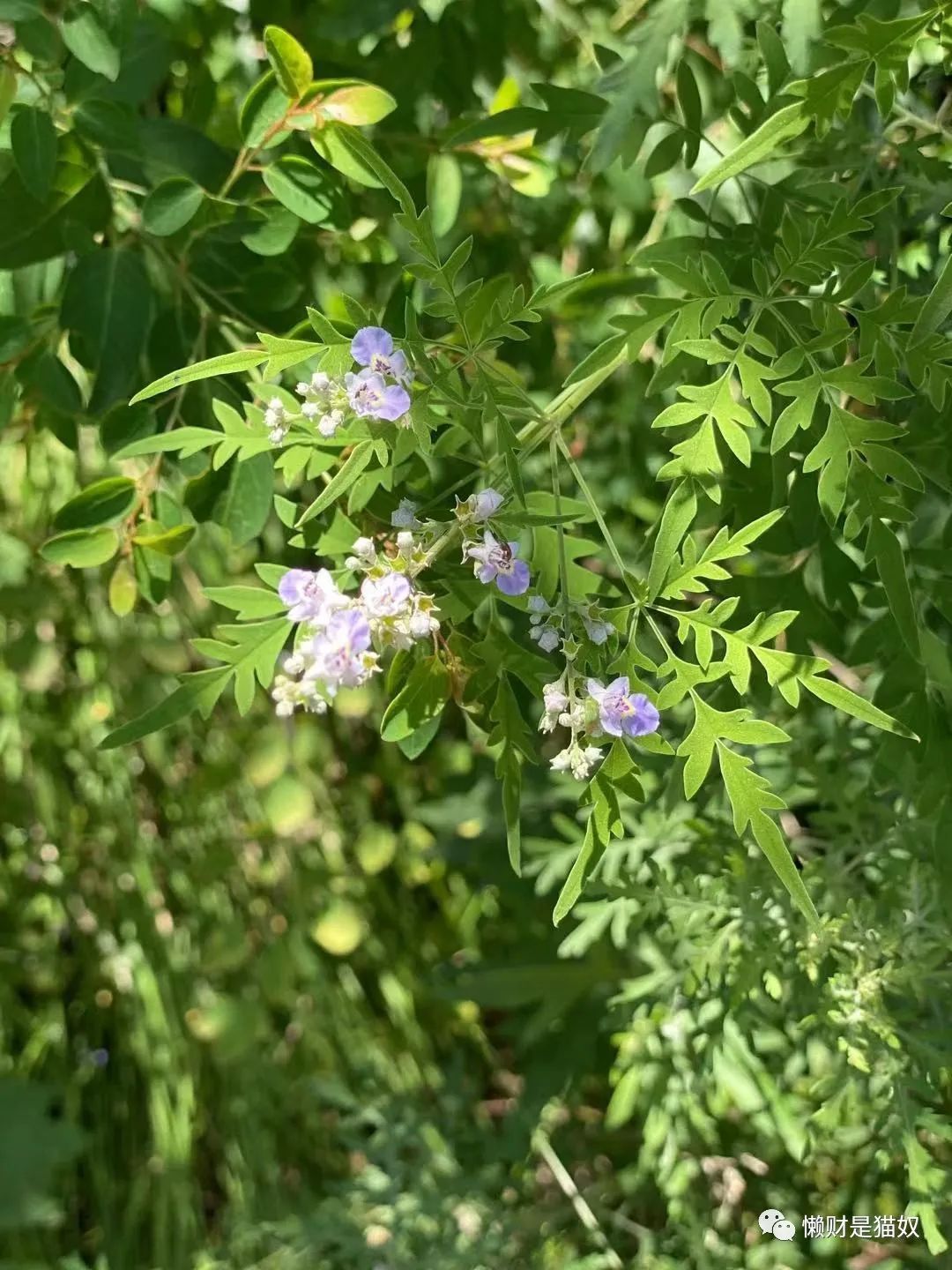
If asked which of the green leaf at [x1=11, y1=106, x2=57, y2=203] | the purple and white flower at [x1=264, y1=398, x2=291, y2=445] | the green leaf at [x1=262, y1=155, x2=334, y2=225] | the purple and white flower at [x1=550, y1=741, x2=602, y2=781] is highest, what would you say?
the green leaf at [x1=11, y1=106, x2=57, y2=203]

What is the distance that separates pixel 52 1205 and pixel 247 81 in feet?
4.36

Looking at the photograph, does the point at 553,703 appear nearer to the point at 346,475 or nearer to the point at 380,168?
the point at 346,475

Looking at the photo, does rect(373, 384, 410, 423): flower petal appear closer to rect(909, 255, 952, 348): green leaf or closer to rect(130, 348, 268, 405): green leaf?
rect(130, 348, 268, 405): green leaf

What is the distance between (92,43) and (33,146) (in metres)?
0.08

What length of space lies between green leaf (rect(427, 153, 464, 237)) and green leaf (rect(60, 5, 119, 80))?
29cm

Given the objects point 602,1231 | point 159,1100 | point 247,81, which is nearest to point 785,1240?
point 602,1231

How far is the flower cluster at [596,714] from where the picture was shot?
1.79 feet

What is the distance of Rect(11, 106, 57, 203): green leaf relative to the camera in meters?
0.66

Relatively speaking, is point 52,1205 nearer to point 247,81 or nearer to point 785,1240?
point 785,1240

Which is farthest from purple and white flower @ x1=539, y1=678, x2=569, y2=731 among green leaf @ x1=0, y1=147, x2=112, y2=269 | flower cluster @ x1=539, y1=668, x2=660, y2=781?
green leaf @ x1=0, y1=147, x2=112, y2=269

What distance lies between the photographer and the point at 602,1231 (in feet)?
3.94

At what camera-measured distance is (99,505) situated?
78cm

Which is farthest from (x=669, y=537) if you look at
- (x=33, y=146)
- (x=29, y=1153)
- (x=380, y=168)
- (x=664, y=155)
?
(x=29, y=1153)

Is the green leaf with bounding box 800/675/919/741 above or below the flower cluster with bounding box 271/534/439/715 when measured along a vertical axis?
below
